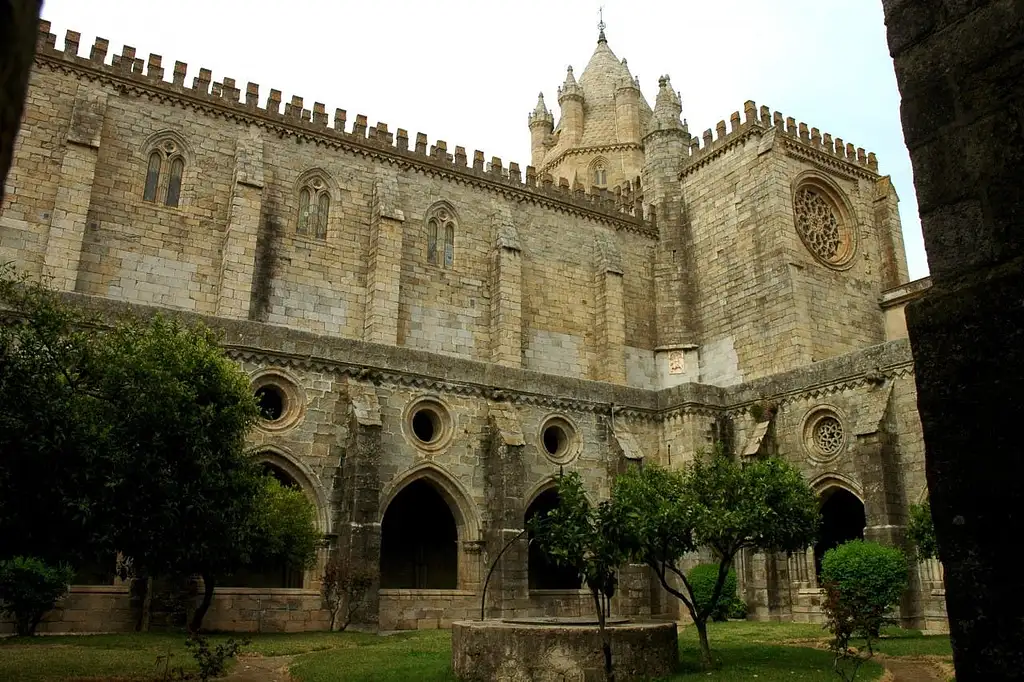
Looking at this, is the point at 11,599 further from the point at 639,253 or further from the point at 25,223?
the point at 639,253

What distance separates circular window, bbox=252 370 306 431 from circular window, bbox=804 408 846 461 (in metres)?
12.7

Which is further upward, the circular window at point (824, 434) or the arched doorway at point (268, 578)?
the circular window at point (824, 434)

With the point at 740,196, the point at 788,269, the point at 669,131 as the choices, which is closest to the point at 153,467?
the point at 788,269

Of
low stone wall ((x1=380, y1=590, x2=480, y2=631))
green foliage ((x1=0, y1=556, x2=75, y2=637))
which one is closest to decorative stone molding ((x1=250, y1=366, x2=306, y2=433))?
low stone wall ((x1=380, y1=590, x2=480, y2=631))

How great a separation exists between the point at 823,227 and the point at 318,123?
17893 mm

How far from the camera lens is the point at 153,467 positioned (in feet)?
33.6

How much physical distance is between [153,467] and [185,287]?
14.7 metres

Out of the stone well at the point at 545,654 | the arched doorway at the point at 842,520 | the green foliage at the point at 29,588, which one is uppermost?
the arched doorway at the point at 842,520

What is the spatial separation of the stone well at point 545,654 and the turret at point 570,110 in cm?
3524

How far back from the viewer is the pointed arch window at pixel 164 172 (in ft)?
79.2

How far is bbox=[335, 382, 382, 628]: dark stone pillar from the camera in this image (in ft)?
55.9

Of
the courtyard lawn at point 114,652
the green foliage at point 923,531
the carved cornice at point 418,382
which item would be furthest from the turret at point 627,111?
the courtyard lawn at point 114,652

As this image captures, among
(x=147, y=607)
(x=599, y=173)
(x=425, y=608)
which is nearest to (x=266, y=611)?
(x=147, y=607)

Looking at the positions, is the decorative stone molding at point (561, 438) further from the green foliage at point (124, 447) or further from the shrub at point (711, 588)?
the green foliage at point (124, 447)
